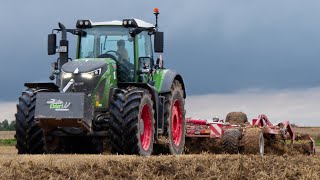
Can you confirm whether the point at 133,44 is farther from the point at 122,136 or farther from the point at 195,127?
the point at 195,127

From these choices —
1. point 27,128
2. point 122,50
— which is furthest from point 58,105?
point 122,50

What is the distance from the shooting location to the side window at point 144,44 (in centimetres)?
1588

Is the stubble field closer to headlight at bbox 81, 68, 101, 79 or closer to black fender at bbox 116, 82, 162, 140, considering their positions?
black fender at bbox 116, 82, 162, 140

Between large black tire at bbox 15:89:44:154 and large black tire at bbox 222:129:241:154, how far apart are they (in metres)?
6.83

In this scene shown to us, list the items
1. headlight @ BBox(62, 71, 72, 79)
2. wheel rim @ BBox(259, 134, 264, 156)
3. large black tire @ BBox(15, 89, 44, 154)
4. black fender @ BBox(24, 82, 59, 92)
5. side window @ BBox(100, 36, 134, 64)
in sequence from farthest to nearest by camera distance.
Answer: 1. wheel rim @ BBox(259, 134, 264, 156)
2. side window @ BBox(100, 36, 134, 64)
3. black fender @ BBox(24, 82, 59, 92)
4. headlight @ BBox(62, 71, 72, 79)
5. large black tire @ BBox(15, 89, 44, 154)

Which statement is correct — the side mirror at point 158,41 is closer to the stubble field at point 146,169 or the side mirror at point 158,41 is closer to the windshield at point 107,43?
the windshield at point 107,43

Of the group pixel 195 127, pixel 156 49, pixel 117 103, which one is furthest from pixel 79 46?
pixel 195 127

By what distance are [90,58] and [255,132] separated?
21.1 feet

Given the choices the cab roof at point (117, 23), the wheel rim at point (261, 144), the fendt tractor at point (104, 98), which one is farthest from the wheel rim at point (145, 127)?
the wheel rim at point (261, 144)

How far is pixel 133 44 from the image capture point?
615 inches

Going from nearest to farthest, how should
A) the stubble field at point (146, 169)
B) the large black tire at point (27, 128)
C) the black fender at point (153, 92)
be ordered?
the stubble field at point (146, 169) < the large black tire at point (27, 128) < the black fender at point (153, 92)

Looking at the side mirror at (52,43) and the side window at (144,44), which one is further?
the side window at (144,44)

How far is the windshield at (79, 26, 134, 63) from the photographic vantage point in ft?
51.2

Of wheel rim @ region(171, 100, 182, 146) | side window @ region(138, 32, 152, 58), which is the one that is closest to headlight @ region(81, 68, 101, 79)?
side window @ region(138, 32, 152, 58)
